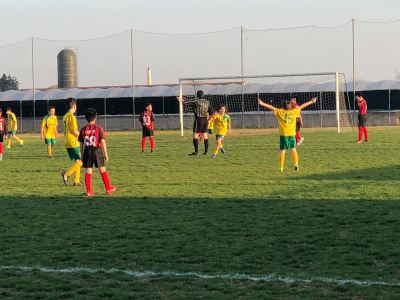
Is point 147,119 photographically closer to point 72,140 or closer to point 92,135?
point 72,140

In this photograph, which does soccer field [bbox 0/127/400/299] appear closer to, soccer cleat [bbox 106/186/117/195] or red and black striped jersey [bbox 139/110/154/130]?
soccer cleat [bbox 106/186/117/195]

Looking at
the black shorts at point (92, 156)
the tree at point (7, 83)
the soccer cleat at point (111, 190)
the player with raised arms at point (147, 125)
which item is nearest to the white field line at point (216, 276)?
the black shorts at point (92, 156)

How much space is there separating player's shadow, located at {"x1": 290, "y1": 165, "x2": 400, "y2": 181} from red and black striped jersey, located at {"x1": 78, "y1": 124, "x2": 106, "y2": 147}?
4303mm

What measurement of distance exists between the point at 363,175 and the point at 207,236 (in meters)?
6.43

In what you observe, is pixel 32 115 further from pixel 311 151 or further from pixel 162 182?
pixel 162 182

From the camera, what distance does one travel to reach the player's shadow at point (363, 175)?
12.4 m

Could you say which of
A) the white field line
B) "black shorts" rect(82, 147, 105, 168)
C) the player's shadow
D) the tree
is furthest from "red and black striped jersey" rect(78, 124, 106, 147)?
the tree

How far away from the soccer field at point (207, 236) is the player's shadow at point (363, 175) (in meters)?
0.04

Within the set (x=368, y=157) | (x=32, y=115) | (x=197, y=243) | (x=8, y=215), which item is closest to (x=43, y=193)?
(x=8, y=215)

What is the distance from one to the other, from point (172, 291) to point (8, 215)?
468cm

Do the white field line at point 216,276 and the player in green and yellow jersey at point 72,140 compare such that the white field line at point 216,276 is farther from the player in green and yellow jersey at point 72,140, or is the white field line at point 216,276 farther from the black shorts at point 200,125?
the black shorts at point 200,125

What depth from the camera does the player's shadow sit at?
40.7 feet

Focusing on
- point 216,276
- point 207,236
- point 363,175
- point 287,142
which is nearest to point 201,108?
point 287,142

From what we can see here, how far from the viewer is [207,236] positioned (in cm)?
734
